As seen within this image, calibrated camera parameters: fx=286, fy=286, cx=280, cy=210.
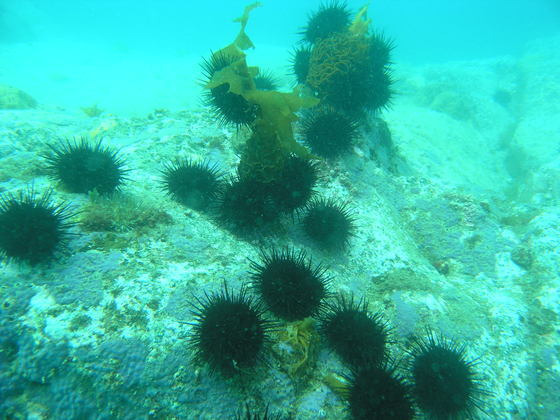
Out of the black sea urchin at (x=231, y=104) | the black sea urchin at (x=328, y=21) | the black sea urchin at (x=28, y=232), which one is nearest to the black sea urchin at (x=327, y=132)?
the black sea urchin at (x=231, y=104)

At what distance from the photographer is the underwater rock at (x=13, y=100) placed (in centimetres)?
1124

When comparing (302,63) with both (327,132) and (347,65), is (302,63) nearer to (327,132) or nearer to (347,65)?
(347,65)

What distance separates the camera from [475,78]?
2198 centimetres

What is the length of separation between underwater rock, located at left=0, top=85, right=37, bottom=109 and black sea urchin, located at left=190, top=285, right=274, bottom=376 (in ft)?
45.3

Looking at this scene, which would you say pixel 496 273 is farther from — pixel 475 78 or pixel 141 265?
pixel 475 78

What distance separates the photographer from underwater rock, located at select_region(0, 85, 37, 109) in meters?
11.2

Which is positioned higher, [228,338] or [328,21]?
[328,21]

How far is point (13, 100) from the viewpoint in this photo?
11.5m

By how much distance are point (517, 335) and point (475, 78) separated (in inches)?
941

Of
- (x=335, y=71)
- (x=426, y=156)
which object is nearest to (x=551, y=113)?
(x=426, y=156)

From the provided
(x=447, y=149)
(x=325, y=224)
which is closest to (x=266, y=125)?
(x=325, y=224)

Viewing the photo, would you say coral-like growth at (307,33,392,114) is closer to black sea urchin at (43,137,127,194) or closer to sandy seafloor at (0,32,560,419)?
sandy seafloor at (0,32,560,419)

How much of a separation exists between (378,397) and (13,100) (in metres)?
15.9

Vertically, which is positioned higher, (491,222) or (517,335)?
(491,222)
